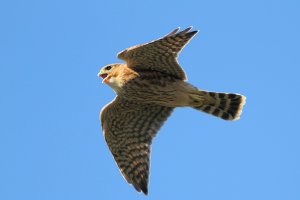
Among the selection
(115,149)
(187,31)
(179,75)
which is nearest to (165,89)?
(179,75)

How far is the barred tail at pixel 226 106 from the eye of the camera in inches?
492

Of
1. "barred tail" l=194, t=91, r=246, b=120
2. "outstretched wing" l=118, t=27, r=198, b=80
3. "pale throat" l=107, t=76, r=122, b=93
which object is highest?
"outstretched wing" l=118, t=27, r=198, b=80

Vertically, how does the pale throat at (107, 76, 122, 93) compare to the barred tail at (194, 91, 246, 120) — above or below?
above

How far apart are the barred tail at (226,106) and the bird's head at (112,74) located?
1.63 m

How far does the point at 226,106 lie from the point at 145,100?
1.61 meters

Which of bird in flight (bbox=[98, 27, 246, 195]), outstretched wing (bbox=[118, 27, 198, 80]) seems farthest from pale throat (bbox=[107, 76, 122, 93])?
outstretched wing (bbox=[118, 27, 198, 80])

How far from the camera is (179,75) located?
12172mm

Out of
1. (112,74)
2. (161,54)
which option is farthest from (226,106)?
(112,74)

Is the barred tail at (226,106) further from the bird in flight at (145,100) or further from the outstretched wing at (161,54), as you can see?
the outstretched wing at (161,54)

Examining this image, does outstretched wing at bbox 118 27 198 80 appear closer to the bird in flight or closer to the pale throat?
the bird in flight

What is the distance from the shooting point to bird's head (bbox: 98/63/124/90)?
12.4 meters

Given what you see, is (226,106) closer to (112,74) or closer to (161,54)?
(161,54)

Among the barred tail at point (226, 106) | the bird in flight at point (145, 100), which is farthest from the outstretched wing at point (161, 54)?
the barred tail at point (226, 106)

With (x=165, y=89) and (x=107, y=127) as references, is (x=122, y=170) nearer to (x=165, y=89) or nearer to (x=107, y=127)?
(x=107, y=127)
